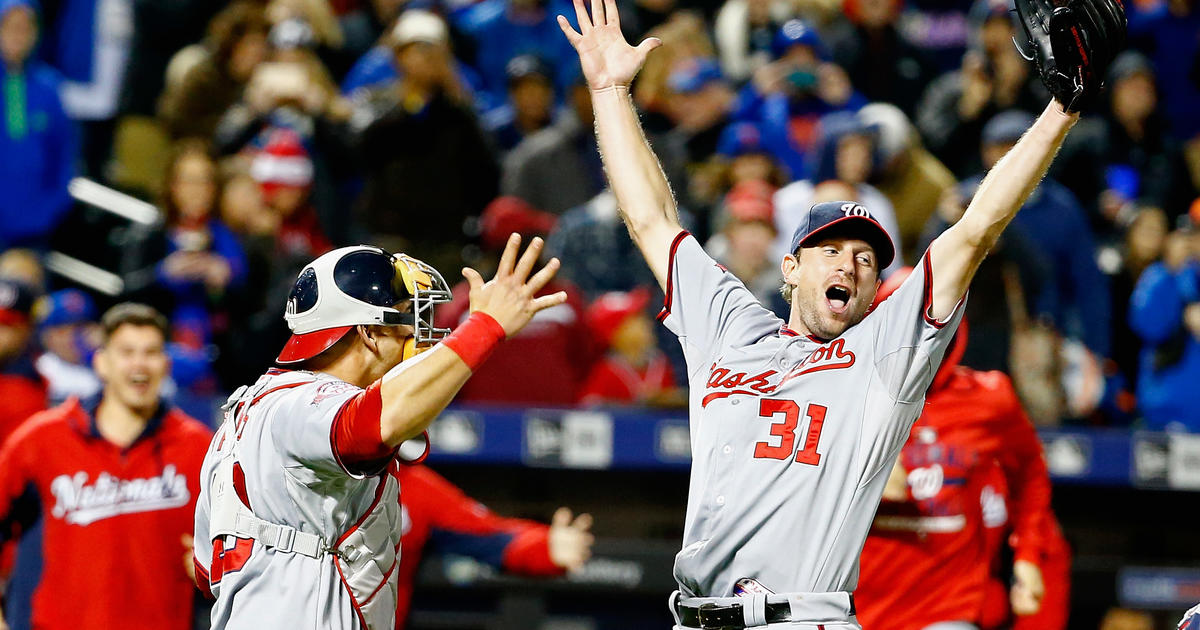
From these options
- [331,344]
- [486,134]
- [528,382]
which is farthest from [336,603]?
[486,134]

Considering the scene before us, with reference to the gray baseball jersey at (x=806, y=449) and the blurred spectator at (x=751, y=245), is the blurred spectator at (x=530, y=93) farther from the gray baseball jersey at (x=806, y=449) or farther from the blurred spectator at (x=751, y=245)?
the gray baseball jersey at (x=806, y=449)

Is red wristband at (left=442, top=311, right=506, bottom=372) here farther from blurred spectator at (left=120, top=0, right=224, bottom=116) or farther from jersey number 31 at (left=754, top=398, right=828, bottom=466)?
blurred spectator at (left=120, top=0, right=224, bottom=116)

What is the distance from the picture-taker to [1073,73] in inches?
154

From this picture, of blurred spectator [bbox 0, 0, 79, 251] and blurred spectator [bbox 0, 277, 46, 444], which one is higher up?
blurred spectator [bbox 0, 0, 79, 251]

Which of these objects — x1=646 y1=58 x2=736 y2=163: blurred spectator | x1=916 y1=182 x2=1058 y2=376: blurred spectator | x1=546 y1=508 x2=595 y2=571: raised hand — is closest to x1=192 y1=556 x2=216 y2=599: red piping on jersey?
x1=546 y1=508 x2=595 y2=571: raised hand

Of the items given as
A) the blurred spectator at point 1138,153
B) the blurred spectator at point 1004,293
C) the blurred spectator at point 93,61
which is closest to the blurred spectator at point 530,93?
the blurred spectator at point 1004,293

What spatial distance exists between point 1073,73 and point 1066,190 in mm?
5539

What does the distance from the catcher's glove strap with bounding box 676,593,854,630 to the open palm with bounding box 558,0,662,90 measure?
4.72 feet

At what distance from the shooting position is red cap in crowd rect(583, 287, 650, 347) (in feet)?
26.7

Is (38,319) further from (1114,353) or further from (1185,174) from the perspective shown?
(1185,174)

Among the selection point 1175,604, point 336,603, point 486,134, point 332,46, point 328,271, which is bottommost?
point 1175,604

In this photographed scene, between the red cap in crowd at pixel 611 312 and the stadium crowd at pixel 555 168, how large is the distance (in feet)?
0.04

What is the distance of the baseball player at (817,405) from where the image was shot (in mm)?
3895

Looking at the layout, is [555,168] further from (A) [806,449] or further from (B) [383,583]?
(A) [806,449]
